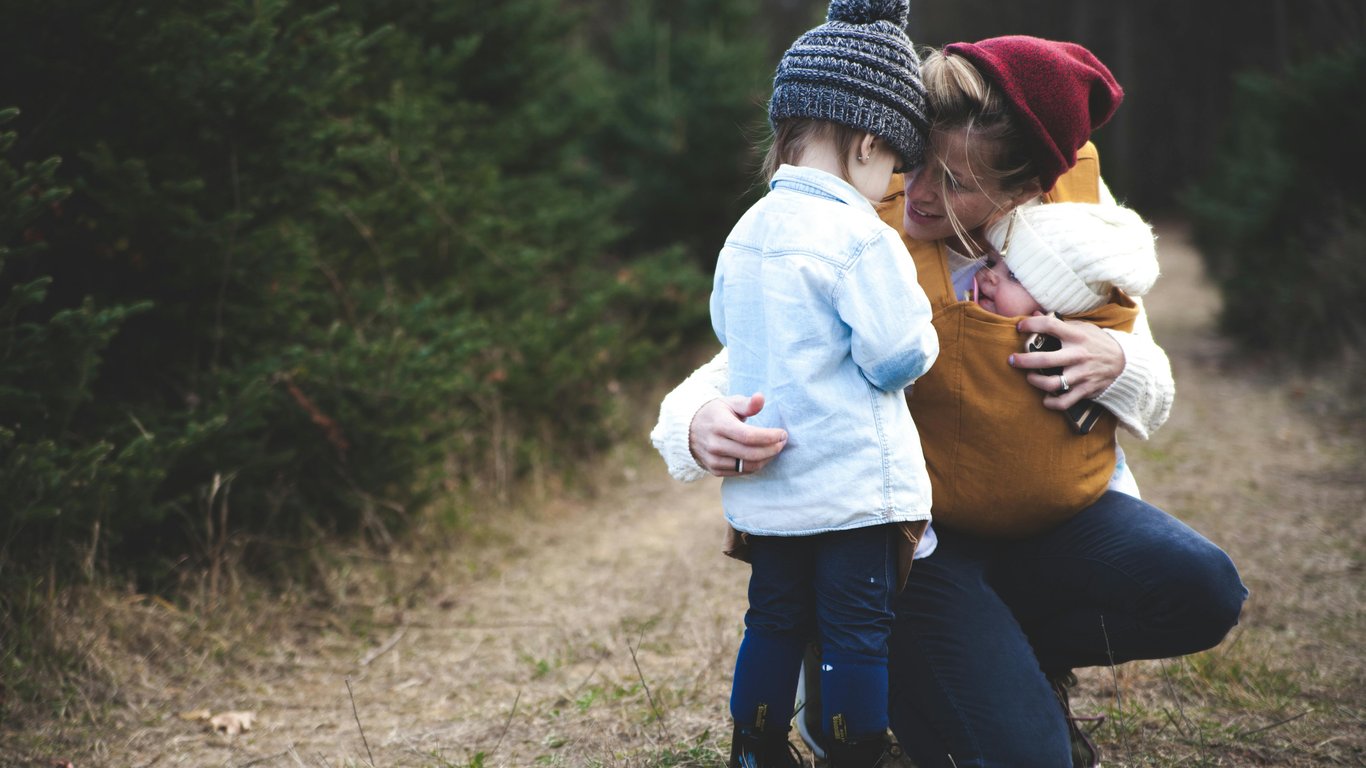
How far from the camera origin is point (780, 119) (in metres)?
1.95

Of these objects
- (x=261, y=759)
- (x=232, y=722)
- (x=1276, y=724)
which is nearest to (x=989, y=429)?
(x=1276, y=724)

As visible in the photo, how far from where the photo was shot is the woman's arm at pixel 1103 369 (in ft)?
6.51

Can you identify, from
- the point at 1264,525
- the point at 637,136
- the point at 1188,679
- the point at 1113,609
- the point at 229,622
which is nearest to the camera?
the point at 1113,609

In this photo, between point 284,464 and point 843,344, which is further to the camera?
point 284,464

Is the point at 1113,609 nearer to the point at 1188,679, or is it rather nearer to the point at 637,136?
the point at 1188,679

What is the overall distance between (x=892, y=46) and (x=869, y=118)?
0.53 ft

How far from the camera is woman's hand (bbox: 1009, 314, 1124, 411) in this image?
6.50ft

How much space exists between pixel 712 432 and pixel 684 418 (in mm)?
125

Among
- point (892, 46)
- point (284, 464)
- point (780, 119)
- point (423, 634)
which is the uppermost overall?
point (892, 46)

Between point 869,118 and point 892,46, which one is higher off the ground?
point 892,46

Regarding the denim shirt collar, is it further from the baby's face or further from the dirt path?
the dirt path

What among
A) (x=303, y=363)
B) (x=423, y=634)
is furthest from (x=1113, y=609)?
(x=303, y=363)

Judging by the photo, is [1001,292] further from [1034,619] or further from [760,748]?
[760,748]

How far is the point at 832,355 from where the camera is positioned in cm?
185
